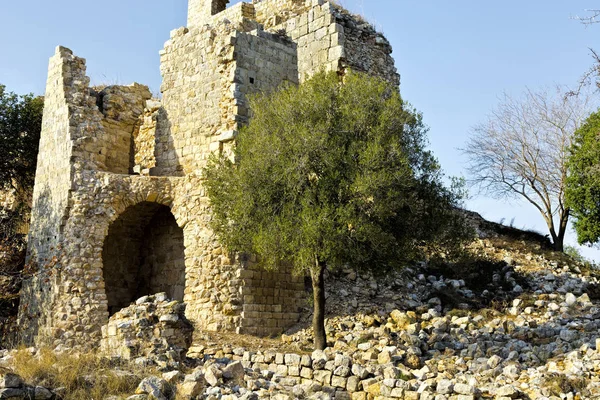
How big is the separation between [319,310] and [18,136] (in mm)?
11679

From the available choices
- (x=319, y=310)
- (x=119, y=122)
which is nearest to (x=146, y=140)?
(x=119, y=122)

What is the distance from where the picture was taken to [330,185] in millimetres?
14539

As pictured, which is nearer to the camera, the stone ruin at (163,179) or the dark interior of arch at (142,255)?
the stone ruin at (163,179)

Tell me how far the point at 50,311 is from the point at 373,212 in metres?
7.78

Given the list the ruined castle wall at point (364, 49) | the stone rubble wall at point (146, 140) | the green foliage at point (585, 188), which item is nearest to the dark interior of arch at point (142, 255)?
the stone rubble wall at point (146, 140)

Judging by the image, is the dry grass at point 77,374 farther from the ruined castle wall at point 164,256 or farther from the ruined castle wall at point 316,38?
the ruined castle wall at point 316,38

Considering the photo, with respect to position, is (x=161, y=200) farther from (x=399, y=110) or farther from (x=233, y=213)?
(x=399, y=110)

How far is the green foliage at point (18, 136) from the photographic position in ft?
70.0

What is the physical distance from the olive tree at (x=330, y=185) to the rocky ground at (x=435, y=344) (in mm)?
1682

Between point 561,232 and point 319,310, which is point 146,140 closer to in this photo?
point 319,310

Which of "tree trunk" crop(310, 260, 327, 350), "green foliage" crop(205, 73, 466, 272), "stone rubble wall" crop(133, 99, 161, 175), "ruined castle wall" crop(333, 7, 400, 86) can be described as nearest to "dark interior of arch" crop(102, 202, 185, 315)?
"stone rubble wall" crop(133, 99, 161, 175)

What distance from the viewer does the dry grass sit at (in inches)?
368

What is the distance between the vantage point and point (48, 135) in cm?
1844

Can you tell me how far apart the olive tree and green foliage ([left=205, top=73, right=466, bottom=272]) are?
2cm
